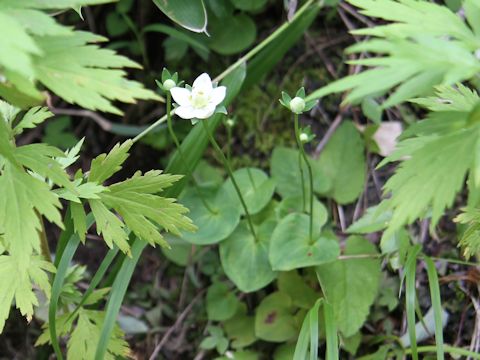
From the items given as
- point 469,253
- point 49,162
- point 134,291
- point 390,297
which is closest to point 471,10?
point 469,253

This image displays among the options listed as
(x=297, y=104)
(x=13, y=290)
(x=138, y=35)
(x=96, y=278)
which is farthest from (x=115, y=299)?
(x=138, y=35)

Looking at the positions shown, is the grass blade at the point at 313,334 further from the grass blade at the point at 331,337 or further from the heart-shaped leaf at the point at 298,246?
the heart-shaped leaf at the point at 298,246

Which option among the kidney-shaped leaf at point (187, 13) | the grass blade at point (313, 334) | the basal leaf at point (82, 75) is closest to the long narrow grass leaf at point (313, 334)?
the grass blade at point (313, 334)

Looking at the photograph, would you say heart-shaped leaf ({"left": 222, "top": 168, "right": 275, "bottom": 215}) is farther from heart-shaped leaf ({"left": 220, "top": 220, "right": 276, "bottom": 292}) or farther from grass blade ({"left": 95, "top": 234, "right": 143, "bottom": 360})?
grass blade ({"left": 95, "top": 234, "right": 143, "bottom": 360})

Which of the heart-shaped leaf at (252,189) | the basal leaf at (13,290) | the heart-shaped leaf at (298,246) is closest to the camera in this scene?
the basal leaf at (13,290)

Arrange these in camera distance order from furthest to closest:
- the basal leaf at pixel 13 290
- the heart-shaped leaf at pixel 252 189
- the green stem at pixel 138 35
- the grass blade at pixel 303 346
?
the green stem at pixel 138 35 → the heart-shaped leaf at pixel 252 189 → the grass blade at pixel 303 346 → the basal leaf at pixel 13 290

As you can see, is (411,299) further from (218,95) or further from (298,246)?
(218,95)

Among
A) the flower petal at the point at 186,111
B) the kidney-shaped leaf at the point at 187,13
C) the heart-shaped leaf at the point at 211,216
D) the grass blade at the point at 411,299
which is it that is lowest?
the heart-shaped leaf at the point at 211,216
